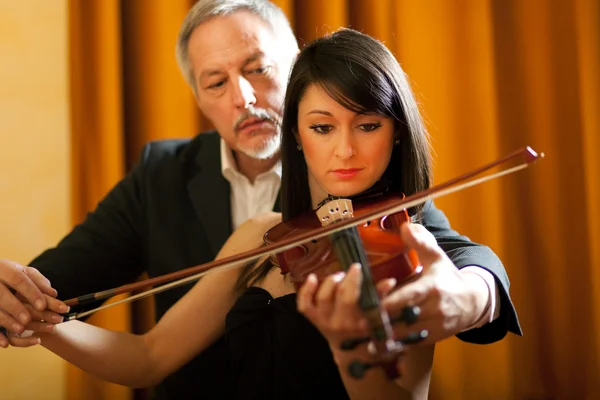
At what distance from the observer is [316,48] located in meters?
1.06

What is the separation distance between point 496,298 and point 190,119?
1097 millimetres

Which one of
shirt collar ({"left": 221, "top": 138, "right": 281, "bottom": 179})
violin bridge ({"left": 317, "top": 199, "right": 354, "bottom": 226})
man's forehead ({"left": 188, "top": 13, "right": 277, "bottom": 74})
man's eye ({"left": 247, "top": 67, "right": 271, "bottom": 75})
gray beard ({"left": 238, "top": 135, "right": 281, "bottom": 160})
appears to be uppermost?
man's forehead ({"left": 188, "top": 13, "right": 277, "bottom": 74})

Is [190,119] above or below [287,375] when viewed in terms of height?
above

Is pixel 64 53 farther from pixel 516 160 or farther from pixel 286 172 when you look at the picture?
pixel 516 160

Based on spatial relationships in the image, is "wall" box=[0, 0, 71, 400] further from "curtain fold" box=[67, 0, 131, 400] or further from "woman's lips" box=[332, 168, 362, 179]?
"woman's lips" box=[332, 168, 362, 179]

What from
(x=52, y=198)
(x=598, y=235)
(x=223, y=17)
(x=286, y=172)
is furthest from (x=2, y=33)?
(x=598, y=235)

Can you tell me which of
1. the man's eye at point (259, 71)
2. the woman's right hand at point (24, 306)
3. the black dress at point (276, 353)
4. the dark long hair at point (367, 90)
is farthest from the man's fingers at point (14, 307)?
the man's eye at point (259, 71)

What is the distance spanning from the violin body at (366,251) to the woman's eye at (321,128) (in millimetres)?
117

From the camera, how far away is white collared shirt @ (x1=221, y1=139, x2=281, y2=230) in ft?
5.02

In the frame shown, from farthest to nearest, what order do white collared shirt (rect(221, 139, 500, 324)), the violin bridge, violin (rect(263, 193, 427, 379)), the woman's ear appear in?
white collared shirt (rect(221, 139, 500, 324)) < the woman's ear < the violin bridge < violin (rect(263, 193, 427, 379))

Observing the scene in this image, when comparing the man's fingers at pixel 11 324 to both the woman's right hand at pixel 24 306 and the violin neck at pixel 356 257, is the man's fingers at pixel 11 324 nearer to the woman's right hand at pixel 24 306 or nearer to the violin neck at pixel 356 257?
the woman's right hand at pixel 24 306

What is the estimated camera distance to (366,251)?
0.82 m

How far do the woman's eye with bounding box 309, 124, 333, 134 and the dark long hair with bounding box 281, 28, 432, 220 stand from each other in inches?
1.9

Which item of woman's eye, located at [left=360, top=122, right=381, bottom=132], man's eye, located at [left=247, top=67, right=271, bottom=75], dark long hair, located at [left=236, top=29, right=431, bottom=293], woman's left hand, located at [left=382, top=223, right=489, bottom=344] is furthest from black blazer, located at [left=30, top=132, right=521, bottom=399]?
woman's left hand, located at [left=382, top=223, right=489, bottom=344]
